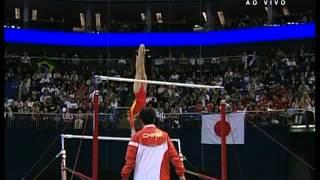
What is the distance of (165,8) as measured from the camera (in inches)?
803

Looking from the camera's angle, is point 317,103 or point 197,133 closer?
point 317,103

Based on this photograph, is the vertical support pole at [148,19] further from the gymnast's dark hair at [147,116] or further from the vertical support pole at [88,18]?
the gymnast's dark hair at [147,116]

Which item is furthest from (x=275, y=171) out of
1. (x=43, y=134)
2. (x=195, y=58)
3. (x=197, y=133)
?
(x=195, y=58)

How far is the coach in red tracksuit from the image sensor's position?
16.0 feet

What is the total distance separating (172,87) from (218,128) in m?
6.06

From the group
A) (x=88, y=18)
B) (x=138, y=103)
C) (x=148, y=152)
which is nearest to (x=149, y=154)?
(x=148, y=152)

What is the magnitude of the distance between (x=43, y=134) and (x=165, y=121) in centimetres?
279

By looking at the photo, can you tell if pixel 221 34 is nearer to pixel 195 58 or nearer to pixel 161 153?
pixel 195 58

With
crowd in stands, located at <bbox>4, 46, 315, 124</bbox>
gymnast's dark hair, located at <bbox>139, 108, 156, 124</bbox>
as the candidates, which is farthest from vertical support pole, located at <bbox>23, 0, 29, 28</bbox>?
gymnast's dark hair, located at <bbox>139, 108, 156, 124</bbox>

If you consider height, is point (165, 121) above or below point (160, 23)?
below

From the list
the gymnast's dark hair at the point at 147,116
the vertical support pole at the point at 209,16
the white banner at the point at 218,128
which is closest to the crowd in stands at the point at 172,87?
the vertical support pole at the point at 209,16

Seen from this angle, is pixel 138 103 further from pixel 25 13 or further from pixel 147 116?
pixel 25 13

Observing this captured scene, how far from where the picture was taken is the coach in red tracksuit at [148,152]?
4.88 meters

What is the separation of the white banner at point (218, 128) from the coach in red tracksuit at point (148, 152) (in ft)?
18.2
